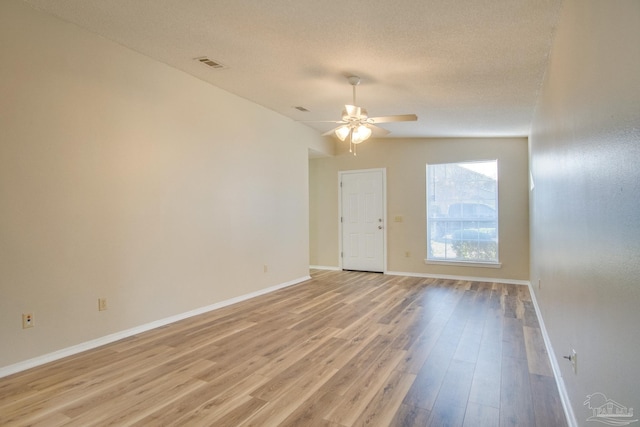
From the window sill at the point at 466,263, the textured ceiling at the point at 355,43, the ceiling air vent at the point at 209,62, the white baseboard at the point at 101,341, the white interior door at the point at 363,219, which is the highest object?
the ceiling air vent at the point at 209,62

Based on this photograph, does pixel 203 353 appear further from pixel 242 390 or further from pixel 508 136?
pixel 508 136

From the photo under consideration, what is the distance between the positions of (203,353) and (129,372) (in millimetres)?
563

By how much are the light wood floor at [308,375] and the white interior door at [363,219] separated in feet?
9.68

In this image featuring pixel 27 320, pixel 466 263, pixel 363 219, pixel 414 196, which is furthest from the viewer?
pixel 363 219

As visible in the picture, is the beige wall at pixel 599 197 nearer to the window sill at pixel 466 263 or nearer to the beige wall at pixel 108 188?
the beige wall at pixel 108 188

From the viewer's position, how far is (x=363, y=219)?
7324mm

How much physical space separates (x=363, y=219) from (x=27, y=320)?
5608 mm

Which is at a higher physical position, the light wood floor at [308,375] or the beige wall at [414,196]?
the beige wall at [414,196]

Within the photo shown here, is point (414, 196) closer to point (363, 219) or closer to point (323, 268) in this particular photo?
point (363, 219)

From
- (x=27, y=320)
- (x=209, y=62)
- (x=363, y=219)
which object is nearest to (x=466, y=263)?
(x=363, y=219)

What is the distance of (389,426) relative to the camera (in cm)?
194

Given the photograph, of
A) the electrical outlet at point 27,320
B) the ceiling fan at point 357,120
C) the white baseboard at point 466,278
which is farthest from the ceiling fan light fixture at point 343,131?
the white baseboard at point 466,278

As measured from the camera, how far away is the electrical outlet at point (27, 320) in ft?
8.95

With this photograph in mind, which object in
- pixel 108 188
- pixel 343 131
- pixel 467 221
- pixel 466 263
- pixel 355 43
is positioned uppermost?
pixel 355 43
